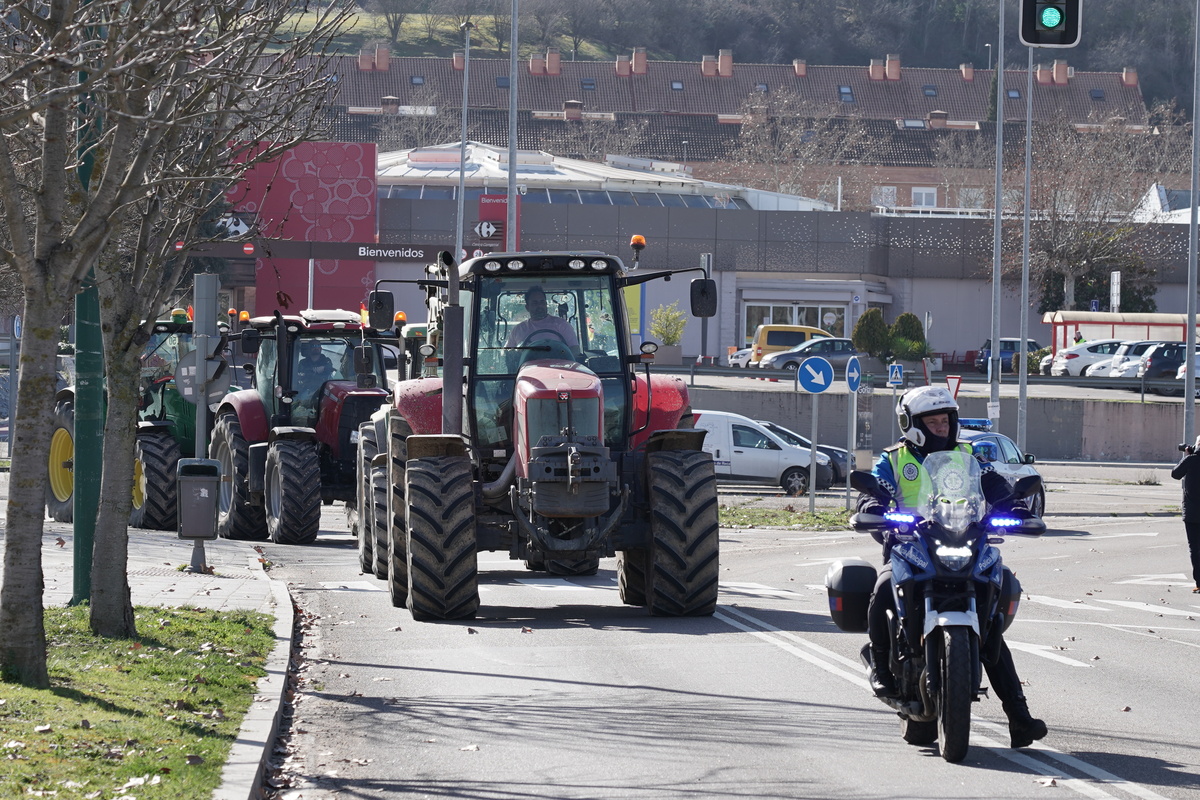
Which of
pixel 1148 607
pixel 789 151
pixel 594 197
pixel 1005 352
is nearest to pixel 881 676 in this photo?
pixel 1148 607

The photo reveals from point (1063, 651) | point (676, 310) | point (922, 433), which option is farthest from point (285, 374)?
point (676, 310)

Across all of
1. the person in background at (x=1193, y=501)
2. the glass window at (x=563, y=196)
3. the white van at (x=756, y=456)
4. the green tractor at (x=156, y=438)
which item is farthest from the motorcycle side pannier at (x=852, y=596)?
the glass window at (x=563, y=196)

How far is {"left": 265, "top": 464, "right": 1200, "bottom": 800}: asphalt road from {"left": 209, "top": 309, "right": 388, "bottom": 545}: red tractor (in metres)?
2.14

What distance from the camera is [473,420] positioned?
44.8ft

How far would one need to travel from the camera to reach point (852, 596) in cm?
824

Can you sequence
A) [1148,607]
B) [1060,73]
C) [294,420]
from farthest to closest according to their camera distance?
1. [1060,73]
2. [294,420]
3. [1148,607]

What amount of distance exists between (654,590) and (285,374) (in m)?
8.27

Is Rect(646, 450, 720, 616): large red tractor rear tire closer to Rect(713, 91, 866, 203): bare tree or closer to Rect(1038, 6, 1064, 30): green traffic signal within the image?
Rect(1038, 6, 1064, 30): green traffic signal

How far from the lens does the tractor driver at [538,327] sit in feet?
45.2

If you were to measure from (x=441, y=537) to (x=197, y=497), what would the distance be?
3479 mm

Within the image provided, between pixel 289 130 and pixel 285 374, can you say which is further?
pixel 285 374

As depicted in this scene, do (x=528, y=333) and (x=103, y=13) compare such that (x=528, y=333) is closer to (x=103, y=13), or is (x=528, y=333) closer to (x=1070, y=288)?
(x=103, y=13)

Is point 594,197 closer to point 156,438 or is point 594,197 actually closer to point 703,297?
point 156,438

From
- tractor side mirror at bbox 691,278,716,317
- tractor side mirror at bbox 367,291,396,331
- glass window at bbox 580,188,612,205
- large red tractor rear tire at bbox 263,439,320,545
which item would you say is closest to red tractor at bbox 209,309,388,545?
large red tractor rear tire at bbox 263,439,320,545
